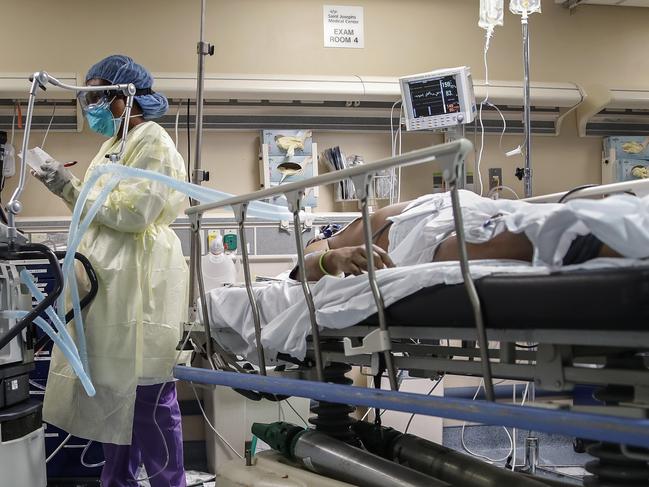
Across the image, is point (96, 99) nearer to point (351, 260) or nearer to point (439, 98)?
point (351, 260)

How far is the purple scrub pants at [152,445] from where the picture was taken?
2.56 m

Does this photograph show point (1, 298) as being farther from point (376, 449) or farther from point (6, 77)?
point (6, 77)

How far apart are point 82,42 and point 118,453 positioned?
2483 mm

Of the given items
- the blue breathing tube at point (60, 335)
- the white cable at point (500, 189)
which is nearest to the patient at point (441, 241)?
the blue breathing tube at point (60, 335)

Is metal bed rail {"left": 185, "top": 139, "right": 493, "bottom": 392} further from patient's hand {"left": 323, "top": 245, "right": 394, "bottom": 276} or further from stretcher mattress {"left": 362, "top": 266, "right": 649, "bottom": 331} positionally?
patient's hand {"left": 323, "top": 245, "right": 394, "bottom": 276}

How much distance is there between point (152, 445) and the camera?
2564mm

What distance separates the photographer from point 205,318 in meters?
2.03

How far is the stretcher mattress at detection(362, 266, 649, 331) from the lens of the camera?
1081mm

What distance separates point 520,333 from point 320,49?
3.32 m

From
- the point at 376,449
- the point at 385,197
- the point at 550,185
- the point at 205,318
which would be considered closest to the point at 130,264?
the point at 205,318

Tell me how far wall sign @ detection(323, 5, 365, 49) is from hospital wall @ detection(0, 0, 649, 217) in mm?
49

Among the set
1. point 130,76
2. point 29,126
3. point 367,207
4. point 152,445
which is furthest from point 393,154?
point 367,207

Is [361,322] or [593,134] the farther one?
[593,134]

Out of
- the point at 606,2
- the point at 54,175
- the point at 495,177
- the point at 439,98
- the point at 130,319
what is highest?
the point at 606,2
